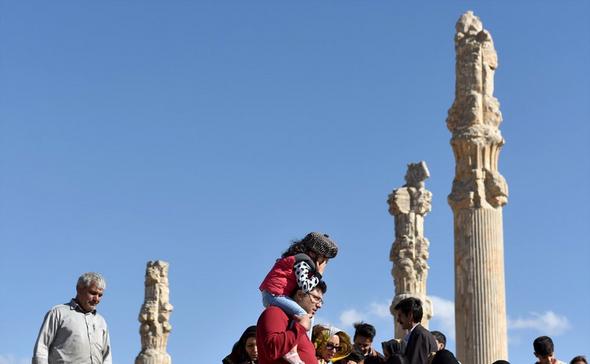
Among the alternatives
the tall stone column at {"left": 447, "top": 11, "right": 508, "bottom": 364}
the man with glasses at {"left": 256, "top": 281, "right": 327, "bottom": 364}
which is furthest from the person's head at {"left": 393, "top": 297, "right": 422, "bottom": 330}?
the tall stone column at {"left": 447, "top": 11, "right": 508, "bottom": 364}

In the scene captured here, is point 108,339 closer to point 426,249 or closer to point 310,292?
point 310,292

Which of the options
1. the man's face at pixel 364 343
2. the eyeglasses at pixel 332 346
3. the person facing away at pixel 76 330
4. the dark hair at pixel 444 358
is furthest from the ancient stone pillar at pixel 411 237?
the person facing away at pixel 76 330

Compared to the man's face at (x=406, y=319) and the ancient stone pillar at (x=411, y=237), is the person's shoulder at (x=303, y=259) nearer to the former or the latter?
the man's face at (x=406, y=319)

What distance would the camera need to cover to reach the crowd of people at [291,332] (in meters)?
5.42

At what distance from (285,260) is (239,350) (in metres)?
1.68

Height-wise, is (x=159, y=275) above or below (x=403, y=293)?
above

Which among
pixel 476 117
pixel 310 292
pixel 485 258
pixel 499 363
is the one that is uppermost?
pixel 476 117

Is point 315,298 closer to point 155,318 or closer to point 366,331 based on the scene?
point 366,331

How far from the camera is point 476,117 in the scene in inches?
646

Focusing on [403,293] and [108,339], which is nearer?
[108,339]

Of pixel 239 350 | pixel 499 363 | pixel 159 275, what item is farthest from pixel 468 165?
pixel 159 275

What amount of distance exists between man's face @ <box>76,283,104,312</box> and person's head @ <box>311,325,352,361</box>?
4.75 ft

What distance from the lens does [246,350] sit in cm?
705

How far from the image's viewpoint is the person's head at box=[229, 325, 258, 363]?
704 centimetres
